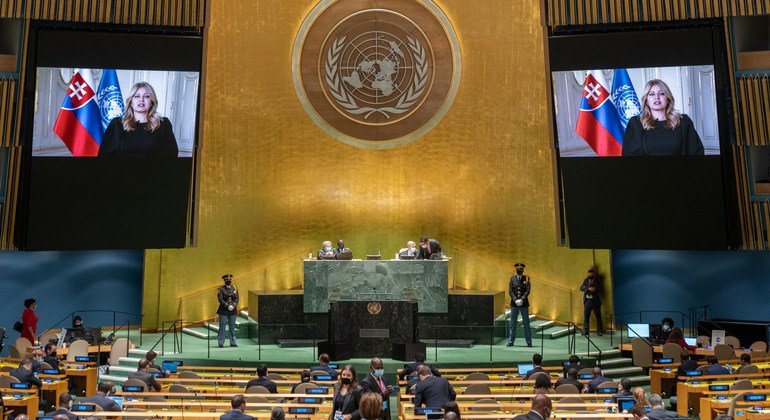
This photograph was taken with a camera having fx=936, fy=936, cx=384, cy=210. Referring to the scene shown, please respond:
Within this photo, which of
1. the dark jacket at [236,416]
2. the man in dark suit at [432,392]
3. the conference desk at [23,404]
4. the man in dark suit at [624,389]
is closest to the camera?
the dark jacket at [236,416]

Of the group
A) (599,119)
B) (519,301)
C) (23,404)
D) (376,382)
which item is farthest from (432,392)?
(599,119)

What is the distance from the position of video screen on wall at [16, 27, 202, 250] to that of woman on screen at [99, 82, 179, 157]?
20mm

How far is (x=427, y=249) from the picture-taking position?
65.1ft

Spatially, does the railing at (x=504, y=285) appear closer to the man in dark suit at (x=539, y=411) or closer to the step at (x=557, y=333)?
the step at (x=557, y=333)

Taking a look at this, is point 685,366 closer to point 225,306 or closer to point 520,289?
point 520,289

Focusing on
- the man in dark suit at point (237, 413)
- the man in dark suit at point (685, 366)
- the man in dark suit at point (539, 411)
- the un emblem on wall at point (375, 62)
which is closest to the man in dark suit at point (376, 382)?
the man in dark suit at point (237, 413)

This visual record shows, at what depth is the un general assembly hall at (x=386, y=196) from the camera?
17.3 m

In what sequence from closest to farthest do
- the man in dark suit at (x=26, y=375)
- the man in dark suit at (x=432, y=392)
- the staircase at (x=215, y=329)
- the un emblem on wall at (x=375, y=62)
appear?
the man in dark suit at (x=432, y=392) → the man in dark suit at (x=26, y=375) → the staircase at (x=215, y=329) → the un emblem on wall at (x=375, y=62)

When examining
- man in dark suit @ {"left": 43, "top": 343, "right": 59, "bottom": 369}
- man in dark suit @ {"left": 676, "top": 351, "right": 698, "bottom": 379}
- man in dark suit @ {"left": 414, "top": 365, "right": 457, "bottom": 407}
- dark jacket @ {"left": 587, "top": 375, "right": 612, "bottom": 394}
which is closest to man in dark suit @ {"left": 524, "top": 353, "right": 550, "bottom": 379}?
dark jacket @ {"left": 587, "top": 375, "right": 612, "bottom": 394}

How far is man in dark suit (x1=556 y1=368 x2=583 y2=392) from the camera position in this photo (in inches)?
520

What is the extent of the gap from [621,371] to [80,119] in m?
11.6

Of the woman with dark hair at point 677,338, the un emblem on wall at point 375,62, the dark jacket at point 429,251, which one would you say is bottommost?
the woman with dark hair at point 677,338

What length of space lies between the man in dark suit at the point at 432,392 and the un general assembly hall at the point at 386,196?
1653 millimetres

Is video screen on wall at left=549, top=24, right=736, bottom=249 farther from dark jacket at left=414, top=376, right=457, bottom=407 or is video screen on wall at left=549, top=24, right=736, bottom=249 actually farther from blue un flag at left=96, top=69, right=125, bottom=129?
blue un flag at left=96, top=69, right=125, bottom=129
